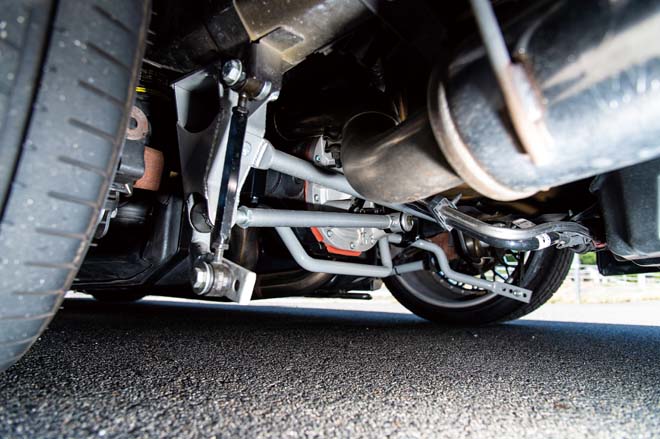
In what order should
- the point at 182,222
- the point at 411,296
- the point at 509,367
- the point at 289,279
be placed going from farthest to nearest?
the point at 411,296, the point at 289,279, the point at 182,222, the point at 509,367

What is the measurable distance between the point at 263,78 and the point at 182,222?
484 mm

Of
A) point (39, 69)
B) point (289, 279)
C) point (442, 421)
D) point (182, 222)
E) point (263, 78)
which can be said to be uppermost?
point (263, 78)

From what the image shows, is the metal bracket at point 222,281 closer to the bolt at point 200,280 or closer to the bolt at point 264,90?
the bolt at point 200,280

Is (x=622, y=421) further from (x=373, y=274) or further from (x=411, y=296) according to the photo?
(x=411, y=296)

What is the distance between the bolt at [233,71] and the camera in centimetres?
69

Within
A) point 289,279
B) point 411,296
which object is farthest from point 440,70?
point 411,296

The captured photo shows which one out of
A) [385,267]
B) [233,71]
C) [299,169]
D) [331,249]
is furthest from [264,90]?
[385,267]

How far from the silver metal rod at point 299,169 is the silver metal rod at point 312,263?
18cm

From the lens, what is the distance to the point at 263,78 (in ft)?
2.29

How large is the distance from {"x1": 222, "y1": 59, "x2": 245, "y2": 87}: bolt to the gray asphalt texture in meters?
0.51

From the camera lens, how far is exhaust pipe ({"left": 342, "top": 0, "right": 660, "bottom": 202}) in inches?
14.4

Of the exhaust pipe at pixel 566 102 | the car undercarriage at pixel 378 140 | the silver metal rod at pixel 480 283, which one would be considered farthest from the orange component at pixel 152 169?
the silver metal rod at pixel 480 283

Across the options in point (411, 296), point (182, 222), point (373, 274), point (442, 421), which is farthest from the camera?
point (411, 296)

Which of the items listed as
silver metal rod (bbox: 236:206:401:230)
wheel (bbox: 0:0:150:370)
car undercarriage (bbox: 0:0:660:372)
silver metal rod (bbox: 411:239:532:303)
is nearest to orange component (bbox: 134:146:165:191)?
car undercarriage (bbox: 0:0:660:372)
